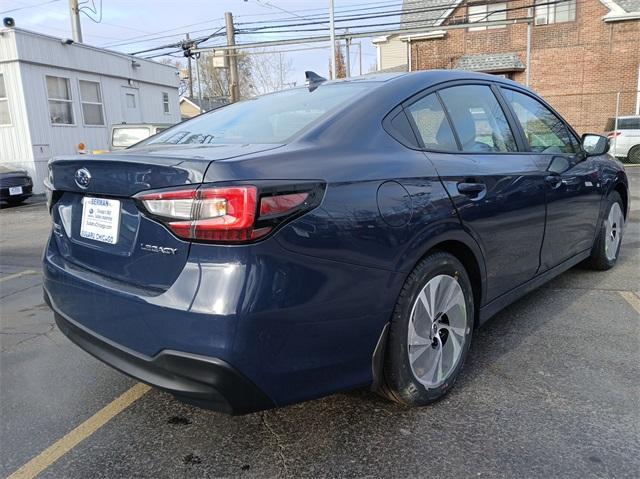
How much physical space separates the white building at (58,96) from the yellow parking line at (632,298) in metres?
14.5

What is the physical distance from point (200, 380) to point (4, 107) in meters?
15.7

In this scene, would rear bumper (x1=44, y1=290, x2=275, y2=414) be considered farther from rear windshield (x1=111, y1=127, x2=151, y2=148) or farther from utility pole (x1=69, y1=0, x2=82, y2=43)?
utility pole (x1=69, y1=0, x2=82, y2=43)

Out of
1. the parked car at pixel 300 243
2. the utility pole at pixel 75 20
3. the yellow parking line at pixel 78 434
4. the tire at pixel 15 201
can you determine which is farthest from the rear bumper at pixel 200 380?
the utility pole at pixel 75 20

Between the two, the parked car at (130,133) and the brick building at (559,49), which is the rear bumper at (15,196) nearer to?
the parked car at (130,133)

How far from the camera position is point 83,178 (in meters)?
2.29

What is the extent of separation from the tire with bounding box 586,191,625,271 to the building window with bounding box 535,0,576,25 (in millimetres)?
20339

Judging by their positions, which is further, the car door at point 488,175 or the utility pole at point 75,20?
the utility pole at point 75,20

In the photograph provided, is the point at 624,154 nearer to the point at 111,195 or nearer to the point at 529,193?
the point at 529,193

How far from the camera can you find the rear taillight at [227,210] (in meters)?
1.79

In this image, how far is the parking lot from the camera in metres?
2.18

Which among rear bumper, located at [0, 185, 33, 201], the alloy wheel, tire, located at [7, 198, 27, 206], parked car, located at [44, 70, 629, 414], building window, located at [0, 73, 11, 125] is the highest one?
building window, located at [0, 73, 11, 125]

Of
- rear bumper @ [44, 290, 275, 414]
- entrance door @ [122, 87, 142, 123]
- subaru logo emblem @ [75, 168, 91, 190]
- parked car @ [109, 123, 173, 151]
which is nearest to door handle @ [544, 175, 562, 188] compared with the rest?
rear bumper @ [44, 290, 275, 414]

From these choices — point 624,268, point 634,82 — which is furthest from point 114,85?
point 634,82

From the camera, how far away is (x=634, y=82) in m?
21.2
